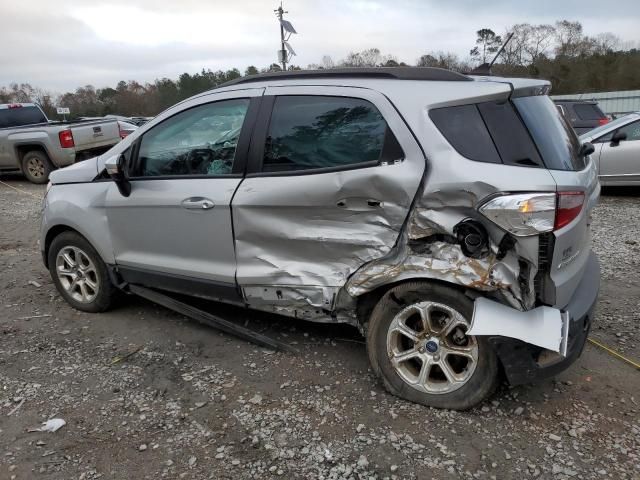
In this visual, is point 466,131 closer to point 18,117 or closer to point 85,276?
point 85,276

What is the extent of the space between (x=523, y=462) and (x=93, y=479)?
208cm

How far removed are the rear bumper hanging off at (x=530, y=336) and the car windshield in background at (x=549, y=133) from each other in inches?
29.9

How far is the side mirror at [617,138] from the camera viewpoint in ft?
27.6

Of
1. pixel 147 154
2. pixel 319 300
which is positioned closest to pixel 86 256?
pixel 147 154

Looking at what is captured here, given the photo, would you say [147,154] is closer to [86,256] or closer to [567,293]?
[86,256]

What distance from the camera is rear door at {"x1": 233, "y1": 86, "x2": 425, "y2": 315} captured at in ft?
9.65

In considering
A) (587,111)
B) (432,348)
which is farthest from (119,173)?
(587,111)

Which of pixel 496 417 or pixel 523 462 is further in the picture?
pixel 496 417

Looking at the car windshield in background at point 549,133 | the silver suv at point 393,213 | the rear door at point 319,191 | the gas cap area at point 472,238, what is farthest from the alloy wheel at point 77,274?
the car windshield in background at point 549,133

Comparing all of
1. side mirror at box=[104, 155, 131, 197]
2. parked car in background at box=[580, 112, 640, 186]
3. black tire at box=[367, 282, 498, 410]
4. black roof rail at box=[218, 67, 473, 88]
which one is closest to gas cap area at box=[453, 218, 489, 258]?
black tire at box=[367, 282, 498, 410]

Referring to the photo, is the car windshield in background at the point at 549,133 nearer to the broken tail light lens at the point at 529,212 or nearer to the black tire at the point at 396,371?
the broken tail light lens at the point at 529,212

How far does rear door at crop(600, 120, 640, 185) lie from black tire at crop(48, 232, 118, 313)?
7754 mm

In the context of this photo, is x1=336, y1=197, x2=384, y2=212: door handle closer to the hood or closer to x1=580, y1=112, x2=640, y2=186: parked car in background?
the hood

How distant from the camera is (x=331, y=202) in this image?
3.07 meters
